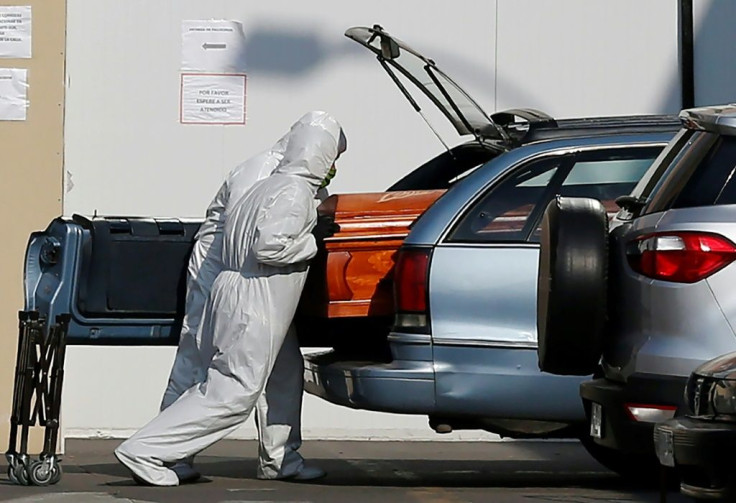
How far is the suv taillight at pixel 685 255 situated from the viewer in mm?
5688

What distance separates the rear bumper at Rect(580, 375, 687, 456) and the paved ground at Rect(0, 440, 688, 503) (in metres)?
1.59

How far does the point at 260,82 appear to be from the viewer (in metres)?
11.1

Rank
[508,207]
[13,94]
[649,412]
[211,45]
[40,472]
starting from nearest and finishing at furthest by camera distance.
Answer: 1. [649,412]
2. [508,207]
3. [40,472]
4. [13,94]
5. [211,45]

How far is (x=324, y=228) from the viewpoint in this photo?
780cm

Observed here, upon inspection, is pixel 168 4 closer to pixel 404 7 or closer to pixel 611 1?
pixel 404 7

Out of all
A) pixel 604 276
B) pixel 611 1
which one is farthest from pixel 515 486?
pixel 611 1

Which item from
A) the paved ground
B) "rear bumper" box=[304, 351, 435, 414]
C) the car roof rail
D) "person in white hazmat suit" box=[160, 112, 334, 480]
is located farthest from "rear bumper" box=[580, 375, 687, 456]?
"person in white hazmat suit" box=[160, 112, 334, 480]

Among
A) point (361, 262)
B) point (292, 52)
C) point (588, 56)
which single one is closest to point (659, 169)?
point (361, 262)

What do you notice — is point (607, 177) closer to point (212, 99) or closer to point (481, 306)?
point (481, 306)

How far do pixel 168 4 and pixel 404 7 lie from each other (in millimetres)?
1696

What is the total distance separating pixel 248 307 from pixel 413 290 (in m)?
0.94

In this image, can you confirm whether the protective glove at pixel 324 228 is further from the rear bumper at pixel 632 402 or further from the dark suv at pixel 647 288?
the rear bumper at pixel 632 402

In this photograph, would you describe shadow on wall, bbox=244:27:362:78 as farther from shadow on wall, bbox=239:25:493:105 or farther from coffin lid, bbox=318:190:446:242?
coffin lid, bbox=318:190:446:242

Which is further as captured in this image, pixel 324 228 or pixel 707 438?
pixel 324 228
